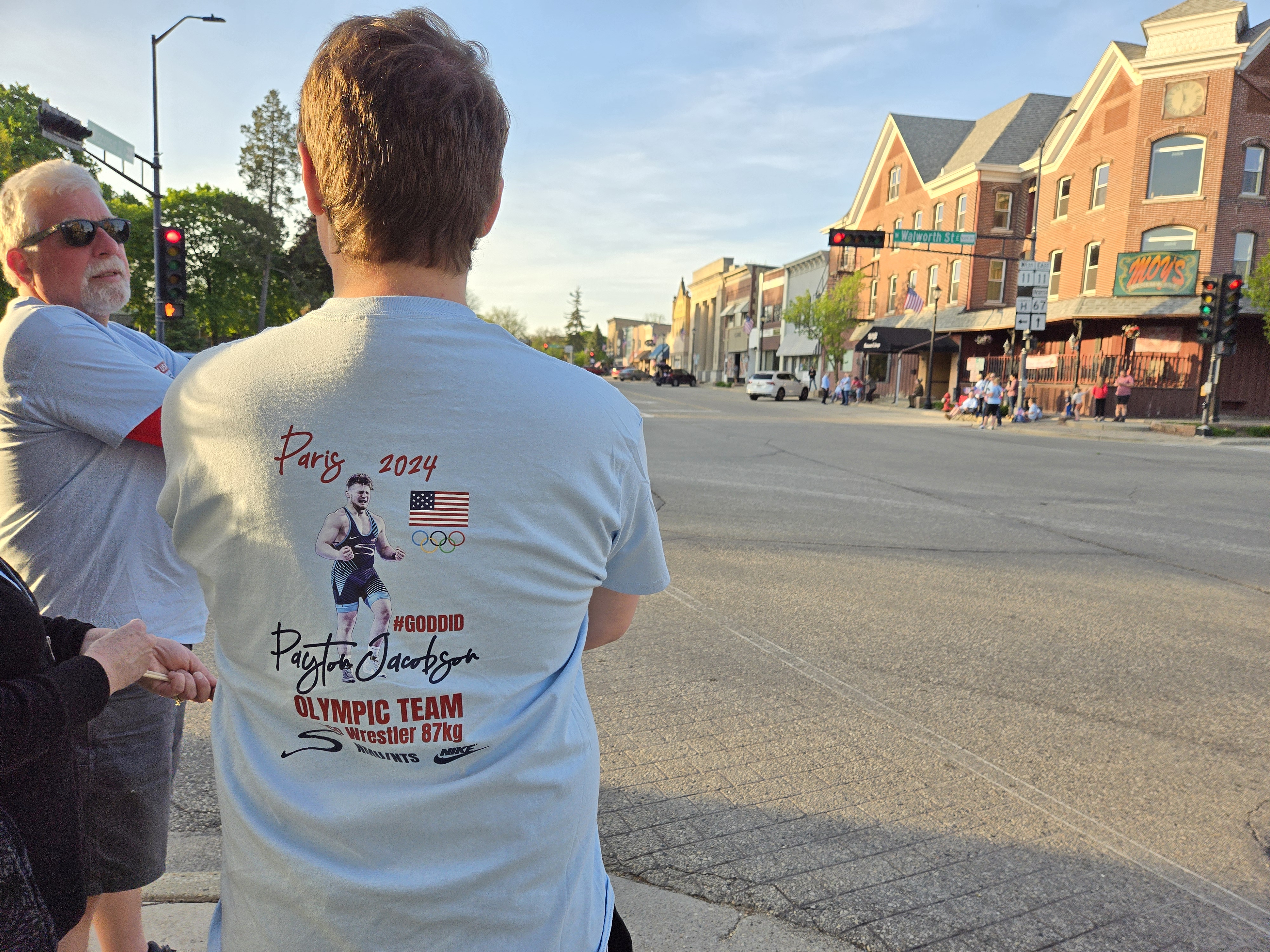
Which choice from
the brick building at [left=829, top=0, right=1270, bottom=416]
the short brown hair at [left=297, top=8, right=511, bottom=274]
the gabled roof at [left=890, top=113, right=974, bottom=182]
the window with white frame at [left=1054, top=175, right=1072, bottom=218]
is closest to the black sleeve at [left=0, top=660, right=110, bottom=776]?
the short brown hair at [left=297, top=8, right=511, bottom=274]

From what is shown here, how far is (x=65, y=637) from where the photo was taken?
1.75m

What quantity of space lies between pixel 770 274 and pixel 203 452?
78.1 m

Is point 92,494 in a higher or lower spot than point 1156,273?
lower

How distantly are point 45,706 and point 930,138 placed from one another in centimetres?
5329

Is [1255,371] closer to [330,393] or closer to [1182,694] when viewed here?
[1182,694]

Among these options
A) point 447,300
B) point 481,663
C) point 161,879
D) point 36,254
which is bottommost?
point 161,879

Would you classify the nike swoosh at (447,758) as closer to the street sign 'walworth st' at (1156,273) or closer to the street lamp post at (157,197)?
the street lamp post at (157,197)

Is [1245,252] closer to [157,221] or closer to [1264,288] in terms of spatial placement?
[1264,288]

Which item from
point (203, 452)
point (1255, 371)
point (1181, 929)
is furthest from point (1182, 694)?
point (1255, 371)

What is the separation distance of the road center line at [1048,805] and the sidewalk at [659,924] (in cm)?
126

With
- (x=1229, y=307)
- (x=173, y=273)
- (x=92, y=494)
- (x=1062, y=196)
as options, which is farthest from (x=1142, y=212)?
(x=92, y=494)

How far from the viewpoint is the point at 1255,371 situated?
29984 mm

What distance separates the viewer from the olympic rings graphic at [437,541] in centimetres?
117

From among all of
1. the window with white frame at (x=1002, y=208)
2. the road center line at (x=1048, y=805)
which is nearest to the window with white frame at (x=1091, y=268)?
the window with white frame at (x=1002, y=208)
